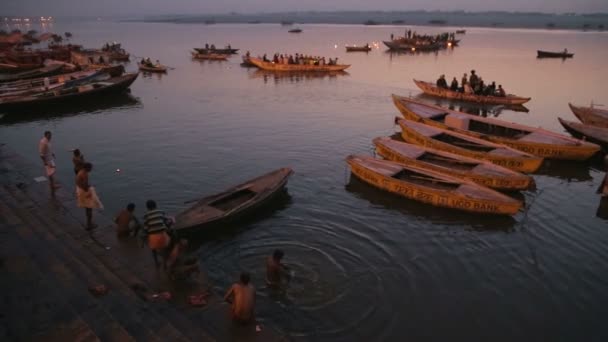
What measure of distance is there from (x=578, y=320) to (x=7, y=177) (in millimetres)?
18166

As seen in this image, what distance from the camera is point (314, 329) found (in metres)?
8.77

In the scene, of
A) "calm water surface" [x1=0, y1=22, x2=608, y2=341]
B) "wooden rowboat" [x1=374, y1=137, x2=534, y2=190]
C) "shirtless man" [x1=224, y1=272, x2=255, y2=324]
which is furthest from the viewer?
"wooden rowboat" [x1=374, y1=137, x2=534, y2=190]

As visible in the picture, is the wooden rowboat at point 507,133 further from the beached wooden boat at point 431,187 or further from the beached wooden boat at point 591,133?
the beached wooden boat at point 431,187

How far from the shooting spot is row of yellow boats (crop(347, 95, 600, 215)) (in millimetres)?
14039

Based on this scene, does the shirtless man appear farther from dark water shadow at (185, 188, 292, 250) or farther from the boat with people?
the boat with people

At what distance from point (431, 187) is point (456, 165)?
8.76 ft

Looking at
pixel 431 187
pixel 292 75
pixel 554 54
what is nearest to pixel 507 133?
pixel 431 187

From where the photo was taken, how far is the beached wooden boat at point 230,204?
11430mm

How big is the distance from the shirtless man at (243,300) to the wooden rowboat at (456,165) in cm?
1048

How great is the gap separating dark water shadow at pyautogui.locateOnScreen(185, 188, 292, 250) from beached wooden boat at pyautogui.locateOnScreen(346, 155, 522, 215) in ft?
11.4

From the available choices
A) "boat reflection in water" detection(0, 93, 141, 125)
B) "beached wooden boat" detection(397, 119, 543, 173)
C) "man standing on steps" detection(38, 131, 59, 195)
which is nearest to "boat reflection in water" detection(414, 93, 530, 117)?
"beached wooden boat" detection(397, 119, 543, 173)

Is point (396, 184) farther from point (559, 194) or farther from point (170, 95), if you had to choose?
point (170, 95)

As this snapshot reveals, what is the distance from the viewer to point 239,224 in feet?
41.9

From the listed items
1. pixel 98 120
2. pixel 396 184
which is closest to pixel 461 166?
pixel 396 184
